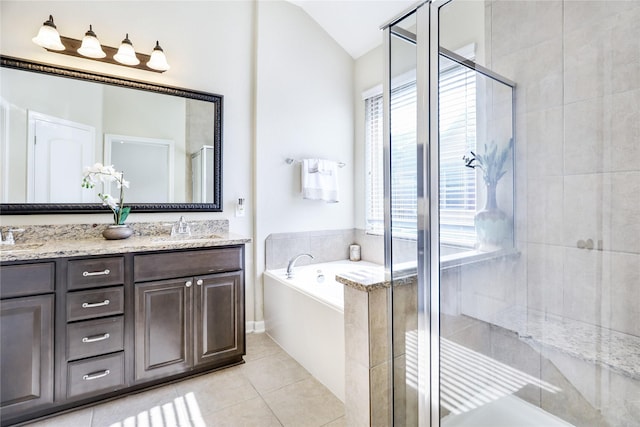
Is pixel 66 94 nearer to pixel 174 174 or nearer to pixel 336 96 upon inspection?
pixel 174 174

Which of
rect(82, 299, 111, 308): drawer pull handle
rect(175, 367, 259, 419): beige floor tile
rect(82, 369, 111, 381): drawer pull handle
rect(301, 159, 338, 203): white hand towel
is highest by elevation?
rect(301, 159, 338, 203): white hand towel

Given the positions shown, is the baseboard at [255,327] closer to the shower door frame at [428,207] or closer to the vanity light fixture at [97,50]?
the shower door frame at [428,207]

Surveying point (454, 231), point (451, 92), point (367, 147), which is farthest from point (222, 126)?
point (454, 231)

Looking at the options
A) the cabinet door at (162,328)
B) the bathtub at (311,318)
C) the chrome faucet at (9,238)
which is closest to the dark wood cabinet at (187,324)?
the cabinet door at (162,328)

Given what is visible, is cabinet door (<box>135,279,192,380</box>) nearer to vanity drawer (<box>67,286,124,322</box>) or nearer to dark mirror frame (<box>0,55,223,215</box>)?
vanity drawer (<box>67,286,124,322</box>)

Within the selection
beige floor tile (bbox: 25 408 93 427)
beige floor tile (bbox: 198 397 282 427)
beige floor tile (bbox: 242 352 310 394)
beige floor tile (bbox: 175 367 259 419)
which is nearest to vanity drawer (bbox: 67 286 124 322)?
beige floor tile (bbox: 25 408 93 427)

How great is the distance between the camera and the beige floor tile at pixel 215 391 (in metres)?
1.75

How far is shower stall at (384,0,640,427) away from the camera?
1264 millimetres

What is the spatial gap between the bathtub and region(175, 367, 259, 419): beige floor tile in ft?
1.37

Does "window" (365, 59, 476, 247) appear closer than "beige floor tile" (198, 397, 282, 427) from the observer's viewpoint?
Yes

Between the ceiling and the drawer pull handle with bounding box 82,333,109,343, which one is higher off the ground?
the ceiling

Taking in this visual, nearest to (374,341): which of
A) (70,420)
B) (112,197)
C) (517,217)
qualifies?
(517,217)

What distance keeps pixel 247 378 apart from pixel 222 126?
75.3 inches

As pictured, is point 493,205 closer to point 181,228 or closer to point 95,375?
point 181,228
